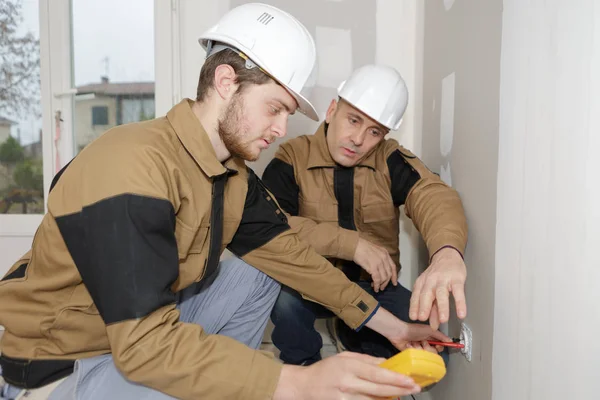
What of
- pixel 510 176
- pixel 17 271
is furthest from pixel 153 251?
pixel 510 176

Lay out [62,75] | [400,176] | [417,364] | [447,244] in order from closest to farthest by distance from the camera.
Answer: [417,364] → [447,244] → [400,176] → [62,75]

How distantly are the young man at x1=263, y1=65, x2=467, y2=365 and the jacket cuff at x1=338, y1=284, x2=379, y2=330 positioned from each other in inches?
7.7

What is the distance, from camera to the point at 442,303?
109 centimetres

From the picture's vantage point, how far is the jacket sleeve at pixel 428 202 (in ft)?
4.53

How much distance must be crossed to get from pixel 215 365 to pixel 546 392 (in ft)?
2.35

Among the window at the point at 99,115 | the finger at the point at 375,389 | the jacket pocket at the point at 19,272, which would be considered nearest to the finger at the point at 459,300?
the finger at the point at 375,389

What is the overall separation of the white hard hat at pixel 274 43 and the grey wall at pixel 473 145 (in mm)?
485

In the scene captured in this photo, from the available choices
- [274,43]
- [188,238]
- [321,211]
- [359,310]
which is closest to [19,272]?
[188,238]

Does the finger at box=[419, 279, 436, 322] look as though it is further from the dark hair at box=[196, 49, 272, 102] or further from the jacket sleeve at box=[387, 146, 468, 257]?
the dark hair at box=[196, 49, 272, 102]

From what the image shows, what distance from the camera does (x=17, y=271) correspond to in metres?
1.09

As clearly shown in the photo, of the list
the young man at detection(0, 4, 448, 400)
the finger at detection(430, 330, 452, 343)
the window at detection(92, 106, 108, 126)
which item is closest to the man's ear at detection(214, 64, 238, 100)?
the young man at detection(0, 4, 448, 400)

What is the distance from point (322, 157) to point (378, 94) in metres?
0.32

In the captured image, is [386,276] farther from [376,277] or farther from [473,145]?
[473,145]

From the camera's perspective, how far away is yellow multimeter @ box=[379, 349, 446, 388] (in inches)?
32.7
